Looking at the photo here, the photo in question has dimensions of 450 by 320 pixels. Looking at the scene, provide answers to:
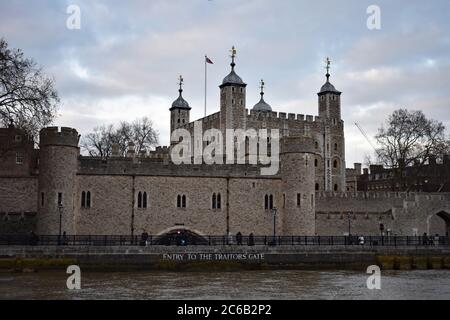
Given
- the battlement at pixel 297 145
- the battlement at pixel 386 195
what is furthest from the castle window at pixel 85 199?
the battlement at pixel 386 195

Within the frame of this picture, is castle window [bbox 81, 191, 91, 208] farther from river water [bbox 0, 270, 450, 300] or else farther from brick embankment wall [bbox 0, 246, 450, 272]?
river water [bbox 0, 270, 450, 300]

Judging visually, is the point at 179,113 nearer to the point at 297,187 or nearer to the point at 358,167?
the point at 358,167

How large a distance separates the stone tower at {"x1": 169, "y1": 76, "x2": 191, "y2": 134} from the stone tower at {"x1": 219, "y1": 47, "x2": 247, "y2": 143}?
11501 mm

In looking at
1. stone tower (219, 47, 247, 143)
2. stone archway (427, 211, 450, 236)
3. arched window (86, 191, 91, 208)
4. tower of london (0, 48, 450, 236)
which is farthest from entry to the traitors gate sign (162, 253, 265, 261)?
stone tower (219, 47, 247, 143)

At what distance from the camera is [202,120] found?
2970 inches

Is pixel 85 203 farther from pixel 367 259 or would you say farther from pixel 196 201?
pixel 367 259

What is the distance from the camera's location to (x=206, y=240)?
41.9 m

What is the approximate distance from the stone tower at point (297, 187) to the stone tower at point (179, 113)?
34669mm

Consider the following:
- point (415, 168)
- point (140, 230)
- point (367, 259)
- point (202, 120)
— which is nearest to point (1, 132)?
point (140, 230)

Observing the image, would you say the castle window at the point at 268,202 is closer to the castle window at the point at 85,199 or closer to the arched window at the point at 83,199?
the castle window at the point at 85,199

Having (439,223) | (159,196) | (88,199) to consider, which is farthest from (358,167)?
(88,199)

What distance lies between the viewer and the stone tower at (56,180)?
4028 centimetres

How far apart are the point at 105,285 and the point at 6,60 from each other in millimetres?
14913
